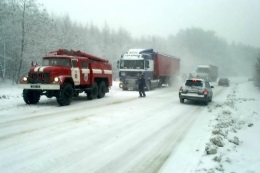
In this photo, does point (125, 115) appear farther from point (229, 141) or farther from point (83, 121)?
point (229, 141)

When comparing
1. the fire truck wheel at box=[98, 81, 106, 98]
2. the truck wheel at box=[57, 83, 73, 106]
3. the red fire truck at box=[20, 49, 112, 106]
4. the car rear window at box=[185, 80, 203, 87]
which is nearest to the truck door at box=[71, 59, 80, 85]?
the red fire truck at box=[20, 49, 112, 106]

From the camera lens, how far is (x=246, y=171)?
6098 millimetres

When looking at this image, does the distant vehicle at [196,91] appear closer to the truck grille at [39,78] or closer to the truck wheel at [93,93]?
the truck wheel at [93,93]

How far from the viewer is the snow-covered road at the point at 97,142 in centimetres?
635

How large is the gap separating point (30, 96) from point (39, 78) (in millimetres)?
1317

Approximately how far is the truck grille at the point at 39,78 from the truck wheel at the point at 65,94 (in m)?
0.91

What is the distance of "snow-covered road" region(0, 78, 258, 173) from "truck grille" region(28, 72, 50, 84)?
303cm

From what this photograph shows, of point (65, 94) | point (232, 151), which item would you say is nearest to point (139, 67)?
point (65, 94)

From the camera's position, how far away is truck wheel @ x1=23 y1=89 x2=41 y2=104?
16.3 meters

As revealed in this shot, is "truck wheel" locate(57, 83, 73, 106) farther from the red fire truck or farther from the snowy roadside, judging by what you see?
the snowy roadside

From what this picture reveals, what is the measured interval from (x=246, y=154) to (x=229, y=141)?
3.44 feet

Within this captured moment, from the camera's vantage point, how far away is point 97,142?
323 inches

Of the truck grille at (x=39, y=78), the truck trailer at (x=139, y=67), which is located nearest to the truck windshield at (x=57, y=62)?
the truck grille at (x=39, y=78)

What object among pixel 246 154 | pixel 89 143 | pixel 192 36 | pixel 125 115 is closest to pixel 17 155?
pixel 89 143
